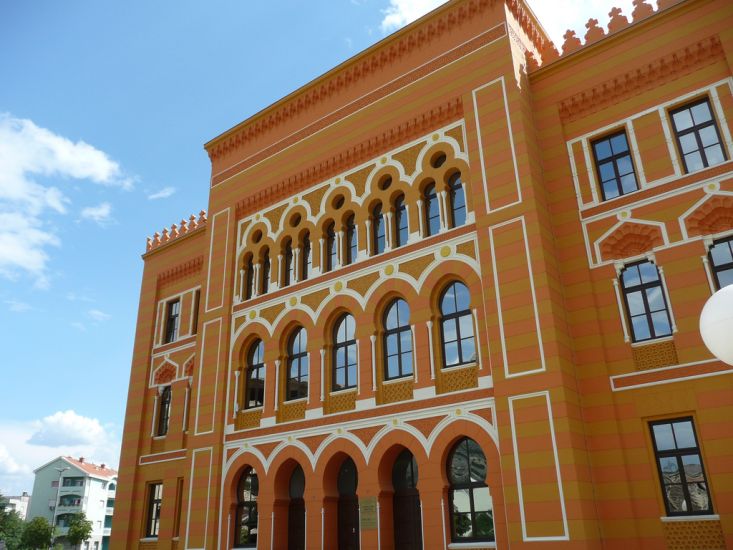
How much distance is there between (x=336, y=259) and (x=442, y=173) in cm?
417

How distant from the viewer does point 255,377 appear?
62.8ft

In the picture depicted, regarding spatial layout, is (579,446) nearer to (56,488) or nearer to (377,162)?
(377,162)

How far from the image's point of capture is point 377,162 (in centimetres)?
1798

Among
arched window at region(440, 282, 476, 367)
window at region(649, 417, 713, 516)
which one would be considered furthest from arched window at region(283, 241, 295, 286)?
window at region(649, 417, 713, 516)

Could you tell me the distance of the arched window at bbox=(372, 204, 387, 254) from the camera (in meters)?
17.4

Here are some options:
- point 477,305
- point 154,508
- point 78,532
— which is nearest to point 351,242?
point 477,305

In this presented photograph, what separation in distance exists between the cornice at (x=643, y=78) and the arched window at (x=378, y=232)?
5540mm

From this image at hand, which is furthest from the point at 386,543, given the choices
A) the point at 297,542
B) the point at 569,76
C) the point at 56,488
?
the point at 56,488

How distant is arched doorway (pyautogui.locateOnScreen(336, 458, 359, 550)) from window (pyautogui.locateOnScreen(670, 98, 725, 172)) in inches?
432

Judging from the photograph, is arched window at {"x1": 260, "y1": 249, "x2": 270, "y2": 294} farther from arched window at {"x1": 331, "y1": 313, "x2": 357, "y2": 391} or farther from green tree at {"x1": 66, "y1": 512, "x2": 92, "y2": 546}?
green tree at {"x1": 66, "y1": 512, "x2": 92, "y2": 546}

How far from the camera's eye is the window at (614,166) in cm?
1442

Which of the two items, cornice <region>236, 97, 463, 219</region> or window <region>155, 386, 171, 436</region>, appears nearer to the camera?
cornice <region>236, 97, 463, 219</region>

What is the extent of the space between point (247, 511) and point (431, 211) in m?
10.0

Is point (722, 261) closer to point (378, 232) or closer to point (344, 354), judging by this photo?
point (378, 232)
